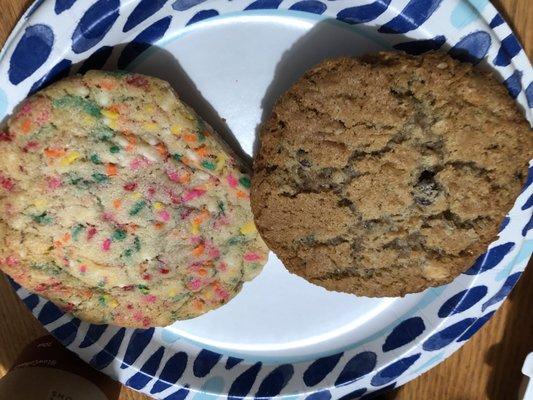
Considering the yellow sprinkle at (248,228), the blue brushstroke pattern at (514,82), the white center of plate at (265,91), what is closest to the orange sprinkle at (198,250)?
the yellow sprinkle at (248,228)

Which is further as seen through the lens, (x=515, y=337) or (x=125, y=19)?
(x=515, y=337)

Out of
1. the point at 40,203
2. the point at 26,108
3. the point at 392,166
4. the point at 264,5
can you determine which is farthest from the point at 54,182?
the point at 392,166

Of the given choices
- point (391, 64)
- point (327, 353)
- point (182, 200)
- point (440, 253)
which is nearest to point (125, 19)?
point (182, 200)

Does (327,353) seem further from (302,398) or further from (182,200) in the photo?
(182,200)

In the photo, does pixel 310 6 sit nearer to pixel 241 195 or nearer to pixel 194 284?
pixel 241 195

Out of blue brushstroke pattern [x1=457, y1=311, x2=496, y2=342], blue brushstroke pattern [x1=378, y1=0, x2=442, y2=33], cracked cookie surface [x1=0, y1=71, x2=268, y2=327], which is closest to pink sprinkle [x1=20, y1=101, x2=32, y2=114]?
cracked cookie surface [x1=0, y1=71, x2=268, y2=327]

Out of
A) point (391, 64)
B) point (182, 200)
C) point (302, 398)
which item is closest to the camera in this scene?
point (391, 64)

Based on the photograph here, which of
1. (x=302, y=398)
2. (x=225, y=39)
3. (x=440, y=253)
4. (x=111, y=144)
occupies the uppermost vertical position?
(x=225, y=39)

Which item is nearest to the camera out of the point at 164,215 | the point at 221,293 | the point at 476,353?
the point at 164,215
